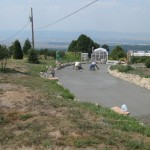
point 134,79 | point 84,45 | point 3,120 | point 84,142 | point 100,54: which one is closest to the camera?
point 84,142

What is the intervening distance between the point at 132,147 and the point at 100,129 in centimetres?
129

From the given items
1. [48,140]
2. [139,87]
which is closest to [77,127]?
[48,140]

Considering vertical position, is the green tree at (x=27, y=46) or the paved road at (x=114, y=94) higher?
the green tree at (x=27, y=46)

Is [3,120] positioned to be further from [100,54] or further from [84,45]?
[84,45]

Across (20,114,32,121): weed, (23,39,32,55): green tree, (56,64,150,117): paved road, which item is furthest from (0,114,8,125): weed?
(23,39,32,55): green tree

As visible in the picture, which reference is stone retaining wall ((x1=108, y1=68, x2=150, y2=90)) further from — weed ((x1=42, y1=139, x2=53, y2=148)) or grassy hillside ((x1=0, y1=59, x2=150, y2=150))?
weed ((x1=42, y1=139, x2=53, y2=148))

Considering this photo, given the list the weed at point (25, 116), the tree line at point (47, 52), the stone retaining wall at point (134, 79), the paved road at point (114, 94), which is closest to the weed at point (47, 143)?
the weed at point (25, 116)

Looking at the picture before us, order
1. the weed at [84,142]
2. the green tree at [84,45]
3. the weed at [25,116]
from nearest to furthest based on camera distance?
the weed at [84,142], the weed at [25,116], the green tree at [84,45]

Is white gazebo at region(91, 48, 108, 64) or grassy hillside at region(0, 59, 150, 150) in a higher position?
white gazebo at region(91, 48, 108, 64)

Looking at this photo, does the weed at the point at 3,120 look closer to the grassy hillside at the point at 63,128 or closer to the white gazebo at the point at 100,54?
the grassy hillside at the point at 63,128

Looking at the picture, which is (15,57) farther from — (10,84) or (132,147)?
(132,147)

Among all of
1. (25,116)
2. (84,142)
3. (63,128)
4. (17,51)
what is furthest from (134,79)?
(84,142)

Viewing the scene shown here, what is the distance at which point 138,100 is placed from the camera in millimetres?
18562

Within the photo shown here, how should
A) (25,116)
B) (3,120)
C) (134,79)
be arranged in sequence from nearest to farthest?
(3,120) < (25,116) < (134,79)
